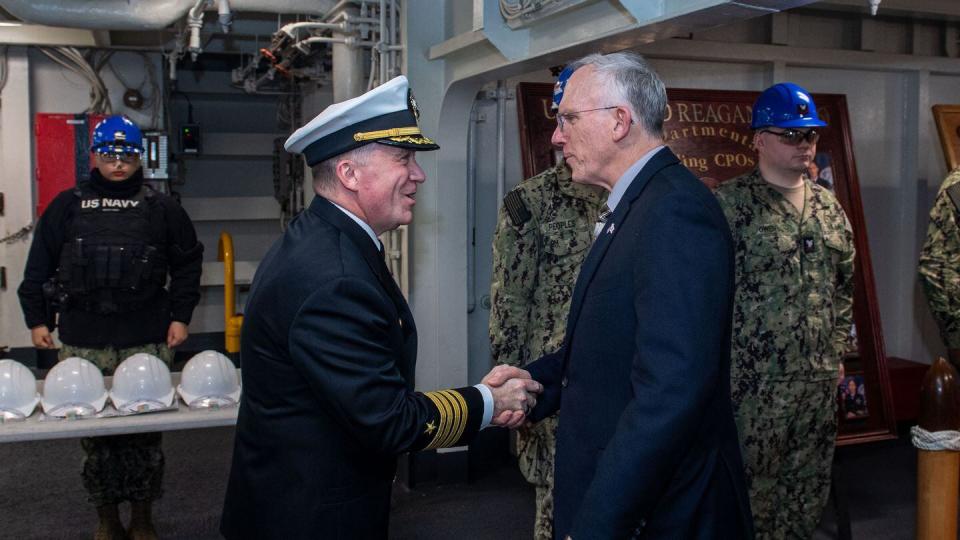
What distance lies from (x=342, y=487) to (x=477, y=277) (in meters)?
3.26

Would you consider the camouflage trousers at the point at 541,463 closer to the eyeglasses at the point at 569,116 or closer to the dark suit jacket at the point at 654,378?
the dark suit jacket at the point at 654,378

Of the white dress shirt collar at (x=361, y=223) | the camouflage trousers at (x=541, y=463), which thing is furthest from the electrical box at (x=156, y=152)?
the white dress shirt collar at (x=361, y=223)

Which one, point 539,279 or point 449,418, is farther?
point 539,279

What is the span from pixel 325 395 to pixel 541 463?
1800 millimetres

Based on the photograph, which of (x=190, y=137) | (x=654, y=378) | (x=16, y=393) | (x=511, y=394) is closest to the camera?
(x=654, y=378)

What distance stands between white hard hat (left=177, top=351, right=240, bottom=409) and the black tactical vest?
725mm

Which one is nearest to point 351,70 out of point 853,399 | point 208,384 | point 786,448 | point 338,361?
point 208,384

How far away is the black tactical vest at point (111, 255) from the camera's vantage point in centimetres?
397

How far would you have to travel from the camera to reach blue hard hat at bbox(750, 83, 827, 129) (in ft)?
11.4

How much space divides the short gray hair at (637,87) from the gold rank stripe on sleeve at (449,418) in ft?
2.48

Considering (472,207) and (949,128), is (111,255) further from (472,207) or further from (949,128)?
(949,128)

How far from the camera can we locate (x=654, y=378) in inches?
67.4

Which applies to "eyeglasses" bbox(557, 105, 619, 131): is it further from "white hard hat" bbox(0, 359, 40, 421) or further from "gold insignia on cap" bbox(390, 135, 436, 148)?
"white hard hat" bbox(0, 359, 40, 421)

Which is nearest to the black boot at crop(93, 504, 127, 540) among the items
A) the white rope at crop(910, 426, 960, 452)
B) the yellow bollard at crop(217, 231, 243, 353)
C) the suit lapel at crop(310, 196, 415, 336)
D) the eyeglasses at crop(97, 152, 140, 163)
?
the eyeglasses at crop(97, 152, 140, 163)
